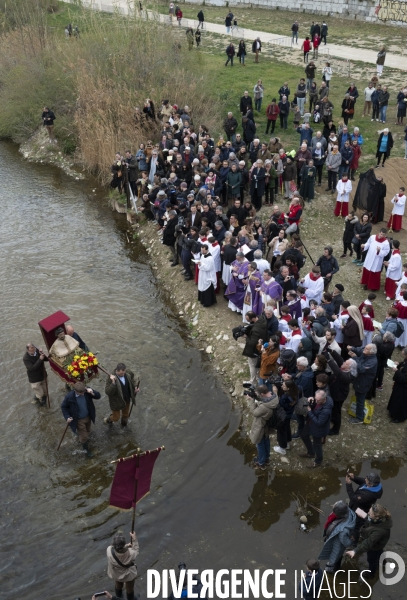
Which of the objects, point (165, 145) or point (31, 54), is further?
point (31, 54)

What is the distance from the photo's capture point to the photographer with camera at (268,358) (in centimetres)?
1048

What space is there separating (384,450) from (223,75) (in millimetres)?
22889

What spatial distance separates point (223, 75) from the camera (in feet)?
93.5

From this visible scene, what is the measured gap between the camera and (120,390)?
33.4ft

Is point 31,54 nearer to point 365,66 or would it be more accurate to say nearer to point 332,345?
point 365,66

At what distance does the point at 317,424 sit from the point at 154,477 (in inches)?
112

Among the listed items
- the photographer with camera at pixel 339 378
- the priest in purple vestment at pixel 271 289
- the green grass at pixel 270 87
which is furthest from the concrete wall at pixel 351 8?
the photographer with camera at pixel 339 378

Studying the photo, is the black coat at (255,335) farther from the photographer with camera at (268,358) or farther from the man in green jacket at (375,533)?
the man in green jacket at (375,533)

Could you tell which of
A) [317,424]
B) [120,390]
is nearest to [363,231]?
[317,424]

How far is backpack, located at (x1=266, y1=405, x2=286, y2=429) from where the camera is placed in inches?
363

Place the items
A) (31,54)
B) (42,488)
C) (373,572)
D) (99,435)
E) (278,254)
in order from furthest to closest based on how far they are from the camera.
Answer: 1. (31,54)
2. (278,254)
3. (99,435)
4. (42,488)
5. (373,572)

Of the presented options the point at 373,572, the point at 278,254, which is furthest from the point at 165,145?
the point at 373,572

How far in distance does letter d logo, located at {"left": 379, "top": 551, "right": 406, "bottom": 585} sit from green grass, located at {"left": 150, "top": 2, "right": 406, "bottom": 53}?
2711 cm

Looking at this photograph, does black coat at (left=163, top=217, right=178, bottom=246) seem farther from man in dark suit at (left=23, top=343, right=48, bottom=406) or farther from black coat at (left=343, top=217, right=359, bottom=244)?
man in dark suit at (left=23, top=343, right=48, bottom=406)
